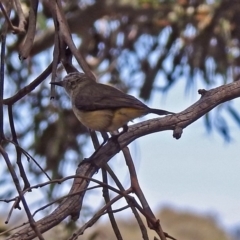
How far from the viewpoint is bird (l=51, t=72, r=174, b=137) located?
2.66 metres

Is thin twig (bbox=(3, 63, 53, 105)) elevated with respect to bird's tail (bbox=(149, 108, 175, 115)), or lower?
elevated

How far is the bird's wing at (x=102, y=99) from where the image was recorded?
2.70 metres

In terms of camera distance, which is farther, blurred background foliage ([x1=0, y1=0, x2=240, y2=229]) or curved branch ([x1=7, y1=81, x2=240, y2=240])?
blurred background foliage ([x1=0, y1=0, x2=240, y2=229])

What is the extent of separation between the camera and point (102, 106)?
281 centimetres

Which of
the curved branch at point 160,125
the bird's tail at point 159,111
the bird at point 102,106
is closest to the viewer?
the curved branch at point 160,125

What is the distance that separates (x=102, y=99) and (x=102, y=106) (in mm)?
63

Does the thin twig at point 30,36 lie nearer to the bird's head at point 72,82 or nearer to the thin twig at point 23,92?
the thin twig at point 23,92

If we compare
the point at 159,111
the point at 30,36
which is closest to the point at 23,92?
the point at 30,36

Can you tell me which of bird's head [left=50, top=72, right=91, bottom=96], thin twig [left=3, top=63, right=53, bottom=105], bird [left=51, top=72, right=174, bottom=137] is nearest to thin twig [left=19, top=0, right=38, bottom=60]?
thin twig [left=3, top=63, right=53, bottom=105]

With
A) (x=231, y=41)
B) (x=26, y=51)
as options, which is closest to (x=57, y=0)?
(x=26, y=51)

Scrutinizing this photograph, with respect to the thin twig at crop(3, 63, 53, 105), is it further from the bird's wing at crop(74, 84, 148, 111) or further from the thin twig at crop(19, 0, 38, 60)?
the bird's wing at crop(74, 84, 148, 111)

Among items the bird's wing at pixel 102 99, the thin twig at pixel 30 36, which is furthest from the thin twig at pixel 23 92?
the bird's wing at pixel 102 99

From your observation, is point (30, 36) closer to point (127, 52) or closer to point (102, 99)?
point (102, 99)

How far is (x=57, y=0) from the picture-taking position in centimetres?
256
